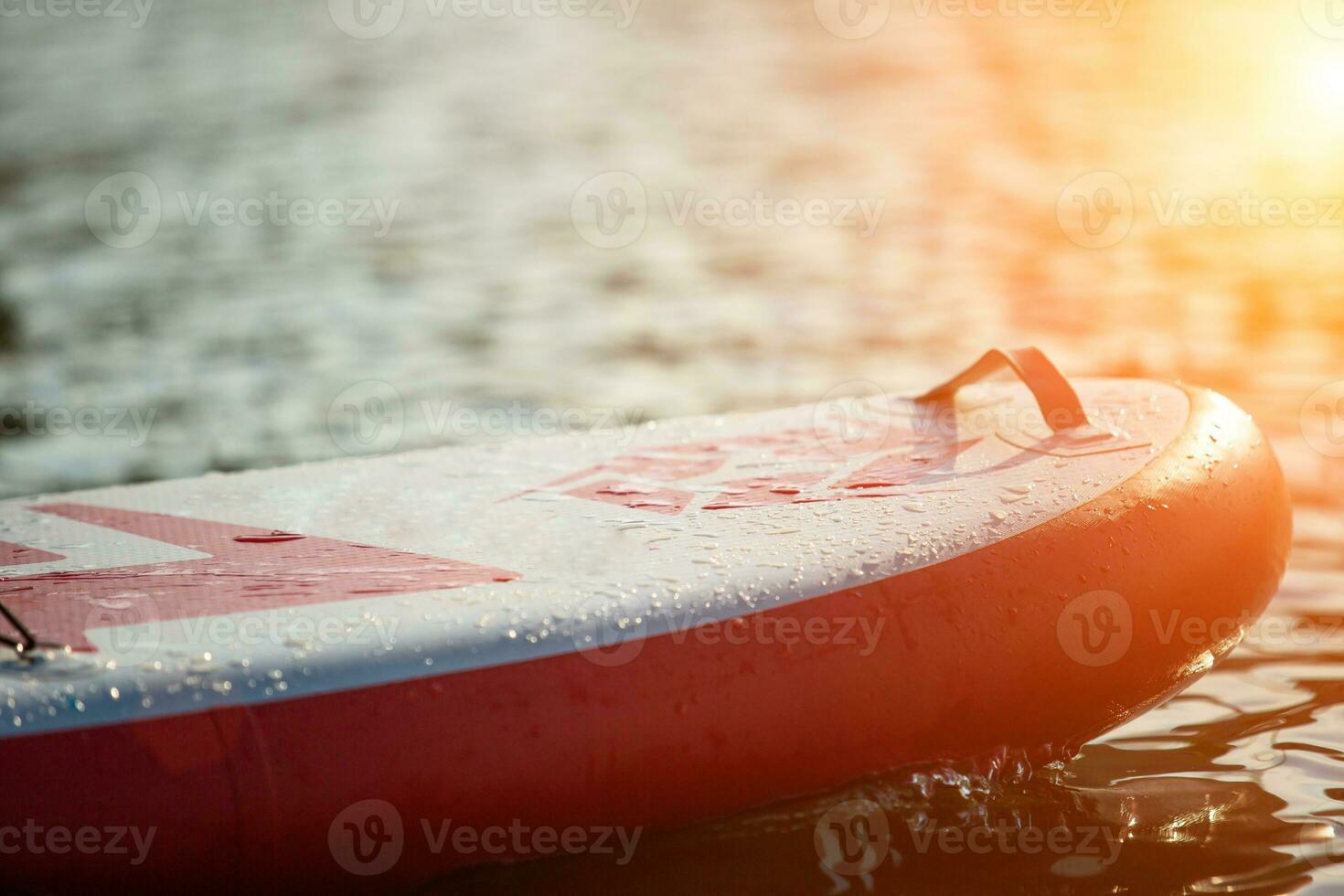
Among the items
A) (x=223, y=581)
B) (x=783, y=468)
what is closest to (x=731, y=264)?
(x=783, y=468)

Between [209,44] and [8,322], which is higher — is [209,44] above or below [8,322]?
above

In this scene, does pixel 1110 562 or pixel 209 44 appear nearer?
pixel 1110 562

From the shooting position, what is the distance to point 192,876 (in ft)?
4.85

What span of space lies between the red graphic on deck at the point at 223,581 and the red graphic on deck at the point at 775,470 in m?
0.42

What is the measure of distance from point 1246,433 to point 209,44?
11.1 metres

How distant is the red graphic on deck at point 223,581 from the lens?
5.38 ft

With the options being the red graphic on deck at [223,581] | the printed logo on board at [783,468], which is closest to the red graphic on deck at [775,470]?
the printed logo on board at [783,468]

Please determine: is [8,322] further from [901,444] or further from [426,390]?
[901,444]

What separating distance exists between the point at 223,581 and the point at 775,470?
0.92 m

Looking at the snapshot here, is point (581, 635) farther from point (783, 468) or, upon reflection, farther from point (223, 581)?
point (783, 468)

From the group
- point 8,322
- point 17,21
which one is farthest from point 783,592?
point 17,21

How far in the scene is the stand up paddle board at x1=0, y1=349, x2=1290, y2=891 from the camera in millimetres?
1471

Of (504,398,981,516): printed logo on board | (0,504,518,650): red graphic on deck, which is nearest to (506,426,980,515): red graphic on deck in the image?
(504,398,981,516): printed logo on board

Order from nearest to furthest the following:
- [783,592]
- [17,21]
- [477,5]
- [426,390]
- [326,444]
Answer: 1. [783,592]
2. [326,444]
3. [426,390]
4. [17,21]
5. [477,5]
